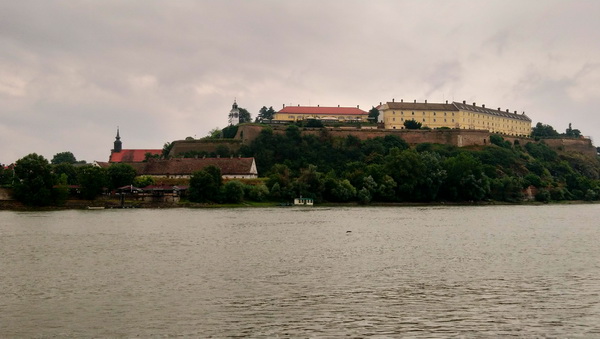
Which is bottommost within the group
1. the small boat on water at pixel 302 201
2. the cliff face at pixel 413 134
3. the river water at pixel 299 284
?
the river water at pixel 299 284

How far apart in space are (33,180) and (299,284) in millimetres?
51277

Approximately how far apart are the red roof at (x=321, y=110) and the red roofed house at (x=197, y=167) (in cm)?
3276

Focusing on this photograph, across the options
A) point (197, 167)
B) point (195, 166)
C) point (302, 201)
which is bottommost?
point (302, 201)

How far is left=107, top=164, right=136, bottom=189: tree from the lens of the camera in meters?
72.2

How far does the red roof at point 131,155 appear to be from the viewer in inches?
4434

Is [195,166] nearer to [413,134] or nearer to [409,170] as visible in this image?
[409,170]

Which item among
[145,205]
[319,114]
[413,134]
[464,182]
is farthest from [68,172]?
[413,134]

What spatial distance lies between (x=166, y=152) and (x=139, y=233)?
66.1 m

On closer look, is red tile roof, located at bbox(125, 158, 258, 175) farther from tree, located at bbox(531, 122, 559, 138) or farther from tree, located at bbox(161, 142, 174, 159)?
tree, located at bbox(531, 122, 559, 138)

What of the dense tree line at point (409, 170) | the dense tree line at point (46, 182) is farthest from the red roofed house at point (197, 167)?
the dense tree line at point (46, 182)

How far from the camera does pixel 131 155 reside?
374 feet

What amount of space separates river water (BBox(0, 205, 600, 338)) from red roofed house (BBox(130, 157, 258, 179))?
4495 cm

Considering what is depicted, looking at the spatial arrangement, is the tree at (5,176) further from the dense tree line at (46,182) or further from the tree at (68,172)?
the dense tree line at (46,182)

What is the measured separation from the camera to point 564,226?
1779 inches
